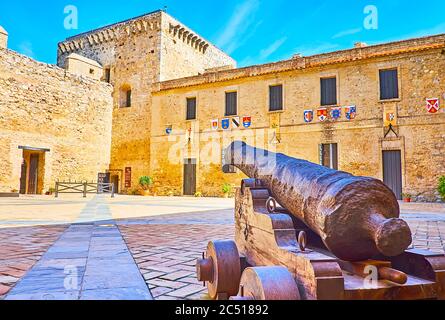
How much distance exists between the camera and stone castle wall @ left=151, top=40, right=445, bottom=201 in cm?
1334

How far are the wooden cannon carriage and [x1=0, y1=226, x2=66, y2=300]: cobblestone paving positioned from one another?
1.33 m

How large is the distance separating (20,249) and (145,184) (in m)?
16.1

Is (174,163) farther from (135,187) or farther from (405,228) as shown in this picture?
(405,228)

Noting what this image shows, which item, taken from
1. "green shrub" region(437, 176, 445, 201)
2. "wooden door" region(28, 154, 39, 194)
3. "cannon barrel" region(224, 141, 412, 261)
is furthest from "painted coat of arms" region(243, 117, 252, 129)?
"cannon barrel" region(224, 141, 412, 261)

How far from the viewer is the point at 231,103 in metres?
17.5

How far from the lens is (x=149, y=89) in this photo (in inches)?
806

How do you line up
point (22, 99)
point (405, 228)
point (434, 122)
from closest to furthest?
point (405, 228)
point (434, 122)
point (22, 99)

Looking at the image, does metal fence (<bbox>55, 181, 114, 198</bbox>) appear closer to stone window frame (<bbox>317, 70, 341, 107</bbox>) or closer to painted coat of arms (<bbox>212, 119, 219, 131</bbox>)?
painted coat of arms (<bbox>212, 119, 219, 131</bbox>)

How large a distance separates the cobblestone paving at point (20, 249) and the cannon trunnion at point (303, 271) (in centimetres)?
122

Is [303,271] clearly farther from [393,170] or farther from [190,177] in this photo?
[190,177]

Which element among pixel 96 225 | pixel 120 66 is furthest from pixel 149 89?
pixel 96 225

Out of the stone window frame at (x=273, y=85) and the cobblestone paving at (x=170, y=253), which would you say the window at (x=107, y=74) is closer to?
the stone window frame at (x=273, y=85)

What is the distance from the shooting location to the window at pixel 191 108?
18.5 meters

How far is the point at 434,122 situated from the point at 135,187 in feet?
49.8
